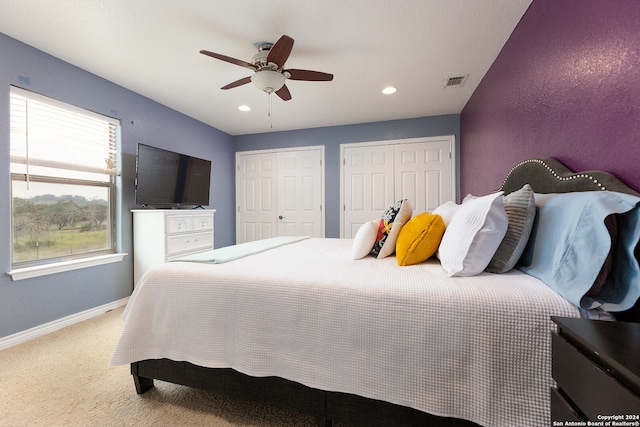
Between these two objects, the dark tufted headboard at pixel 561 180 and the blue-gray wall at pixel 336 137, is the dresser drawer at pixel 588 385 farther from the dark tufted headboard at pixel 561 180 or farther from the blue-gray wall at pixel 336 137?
the blue-gray wall at pixel 336 137

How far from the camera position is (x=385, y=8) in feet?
6.10

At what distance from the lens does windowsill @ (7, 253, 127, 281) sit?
7.26 feet

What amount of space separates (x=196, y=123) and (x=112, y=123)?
1.32 m

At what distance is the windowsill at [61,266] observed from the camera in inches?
87.1

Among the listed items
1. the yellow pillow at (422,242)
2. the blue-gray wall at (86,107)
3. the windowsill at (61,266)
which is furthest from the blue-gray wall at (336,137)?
the yellow pillow at (422,242)

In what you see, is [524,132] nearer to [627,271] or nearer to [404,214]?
[404,214]

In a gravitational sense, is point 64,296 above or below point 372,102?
below

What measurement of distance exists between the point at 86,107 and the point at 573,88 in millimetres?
3924

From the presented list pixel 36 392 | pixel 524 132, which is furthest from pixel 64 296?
pixel 524 132

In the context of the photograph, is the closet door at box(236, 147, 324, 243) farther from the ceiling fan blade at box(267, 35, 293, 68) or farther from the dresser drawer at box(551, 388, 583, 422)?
the dresser drawer at box(551, 388, 583, 422)

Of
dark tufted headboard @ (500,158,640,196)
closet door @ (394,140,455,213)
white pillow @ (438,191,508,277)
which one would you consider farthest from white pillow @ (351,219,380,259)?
closet door @ (394,140,455,213)

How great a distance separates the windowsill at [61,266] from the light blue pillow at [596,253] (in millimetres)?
3555

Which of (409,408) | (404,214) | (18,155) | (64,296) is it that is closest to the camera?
(409,408)

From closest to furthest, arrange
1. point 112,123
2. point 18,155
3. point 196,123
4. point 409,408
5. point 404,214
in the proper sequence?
point 409,408
point 404,214
point 18,155
point 112,123
point 196,123
